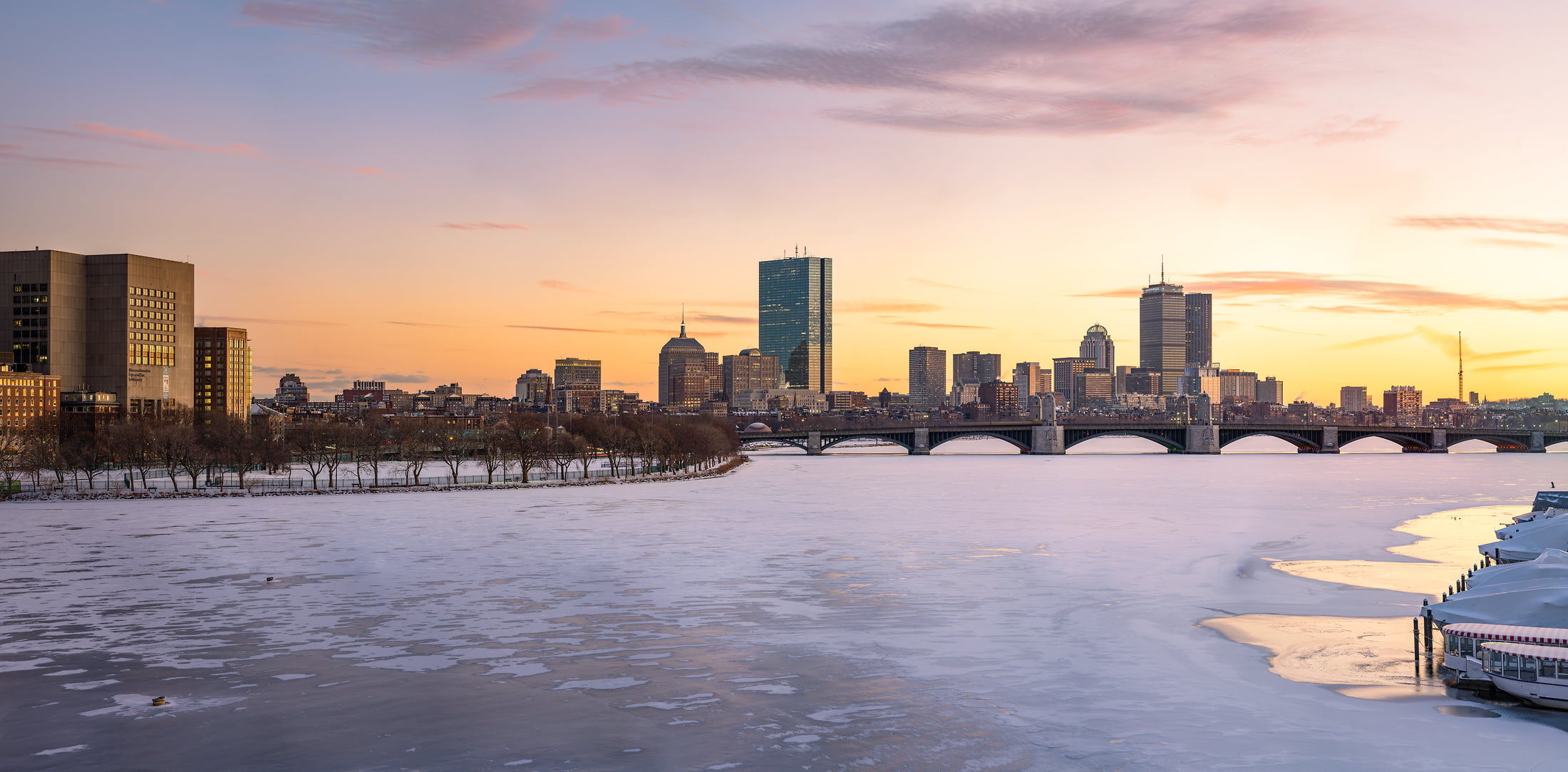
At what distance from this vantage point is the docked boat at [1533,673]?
25375 mm

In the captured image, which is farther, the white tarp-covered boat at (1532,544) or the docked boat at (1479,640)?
the white tarp-covered boat at (1532,544)

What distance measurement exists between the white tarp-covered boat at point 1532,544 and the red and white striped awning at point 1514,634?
2004cm

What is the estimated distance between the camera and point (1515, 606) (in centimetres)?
2748

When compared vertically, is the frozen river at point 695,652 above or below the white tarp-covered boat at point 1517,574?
below

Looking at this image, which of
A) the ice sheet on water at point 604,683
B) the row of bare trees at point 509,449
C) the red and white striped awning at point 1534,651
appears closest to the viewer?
the red and white striped awning at point 1534,651

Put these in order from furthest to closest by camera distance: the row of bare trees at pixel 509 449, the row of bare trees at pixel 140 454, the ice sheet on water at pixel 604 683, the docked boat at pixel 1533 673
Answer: the row of bare trees at pixel 509 449
the row of bare trees at pixel 140 454
the ice sheet on water at pixel 604 683
the docked boat at pixel 1533 673

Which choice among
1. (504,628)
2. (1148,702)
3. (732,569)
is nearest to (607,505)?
(732,569)

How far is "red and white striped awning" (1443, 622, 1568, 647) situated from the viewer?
25.9m

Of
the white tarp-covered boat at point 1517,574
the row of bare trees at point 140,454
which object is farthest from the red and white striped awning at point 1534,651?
the row of bare trees at point 140,454

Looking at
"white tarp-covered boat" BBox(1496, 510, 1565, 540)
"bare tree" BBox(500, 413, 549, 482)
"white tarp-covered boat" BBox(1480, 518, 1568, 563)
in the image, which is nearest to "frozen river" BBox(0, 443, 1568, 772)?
"white tarp-covered boat" BBox(1496, 510, 1565, 540)

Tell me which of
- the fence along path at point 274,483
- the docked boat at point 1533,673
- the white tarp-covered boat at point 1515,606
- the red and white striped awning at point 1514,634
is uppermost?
the white tarp-covered boat at point 1515,606

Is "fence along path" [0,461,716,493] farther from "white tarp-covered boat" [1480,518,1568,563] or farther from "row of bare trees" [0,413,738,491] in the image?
"white tarp-covered boat" [1480,518,1568,563]

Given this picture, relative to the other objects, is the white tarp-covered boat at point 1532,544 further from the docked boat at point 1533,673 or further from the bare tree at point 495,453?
the bare tree at point 495,453

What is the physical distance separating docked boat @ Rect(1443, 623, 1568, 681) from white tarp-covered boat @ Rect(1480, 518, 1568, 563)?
779 inches
